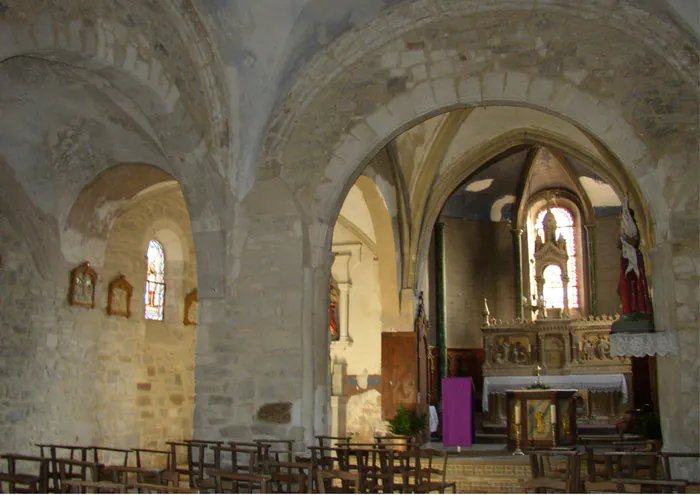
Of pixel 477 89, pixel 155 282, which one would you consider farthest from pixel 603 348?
pixel 155 282

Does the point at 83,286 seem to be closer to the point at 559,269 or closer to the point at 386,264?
the point at 386,264

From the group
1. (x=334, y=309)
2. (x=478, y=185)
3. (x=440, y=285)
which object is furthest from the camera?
(x=478, y=185)

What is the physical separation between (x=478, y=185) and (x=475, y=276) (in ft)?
6.74

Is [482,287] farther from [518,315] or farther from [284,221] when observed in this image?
[284,221]

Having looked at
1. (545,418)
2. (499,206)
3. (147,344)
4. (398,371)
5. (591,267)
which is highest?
(499,206)

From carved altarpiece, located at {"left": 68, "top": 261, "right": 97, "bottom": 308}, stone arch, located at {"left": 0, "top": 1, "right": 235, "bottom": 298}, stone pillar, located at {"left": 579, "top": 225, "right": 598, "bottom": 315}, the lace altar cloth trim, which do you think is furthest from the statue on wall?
stone pillar, located at {"left": 579, "top": 225, "right": 598, "bottom": 315}

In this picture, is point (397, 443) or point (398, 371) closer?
point (397, 443)

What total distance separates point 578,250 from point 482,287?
223 centimetres

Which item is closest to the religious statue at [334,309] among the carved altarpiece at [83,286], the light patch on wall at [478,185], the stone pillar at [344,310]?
the stone pillar at [344,310]

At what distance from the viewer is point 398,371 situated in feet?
43.0

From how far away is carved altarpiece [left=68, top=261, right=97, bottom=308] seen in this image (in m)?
10.4

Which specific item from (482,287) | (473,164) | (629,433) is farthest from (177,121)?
(482,287)

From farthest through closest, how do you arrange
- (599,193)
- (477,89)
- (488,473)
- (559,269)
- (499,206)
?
(499,206) < (559,269) < (599,193) < (488,473) < (477,89)

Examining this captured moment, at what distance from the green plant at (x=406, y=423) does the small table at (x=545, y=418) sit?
1654 mm
